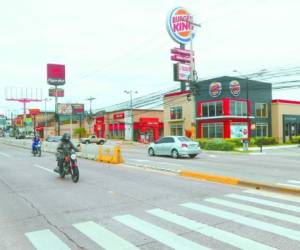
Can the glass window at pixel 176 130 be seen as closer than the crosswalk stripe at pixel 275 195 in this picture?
No

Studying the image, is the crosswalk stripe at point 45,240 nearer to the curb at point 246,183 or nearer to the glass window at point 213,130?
the curb at point 246,183

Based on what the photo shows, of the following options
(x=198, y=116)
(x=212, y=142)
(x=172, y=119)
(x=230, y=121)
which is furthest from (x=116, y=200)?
(x=172, y=119)

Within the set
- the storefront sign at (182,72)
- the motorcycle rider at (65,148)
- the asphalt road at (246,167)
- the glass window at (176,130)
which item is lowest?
the asphalt road at (246,167)

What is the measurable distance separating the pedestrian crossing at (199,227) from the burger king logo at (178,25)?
3907 centimetres

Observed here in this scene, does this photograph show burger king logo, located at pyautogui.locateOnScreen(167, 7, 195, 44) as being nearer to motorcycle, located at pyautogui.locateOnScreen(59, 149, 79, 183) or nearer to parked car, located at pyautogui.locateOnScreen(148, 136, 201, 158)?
parked car, located at pyautogui.locateOnScreen(148, 136, 201, 158)

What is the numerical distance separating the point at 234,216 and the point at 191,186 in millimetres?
3847

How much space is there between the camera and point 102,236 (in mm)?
5746

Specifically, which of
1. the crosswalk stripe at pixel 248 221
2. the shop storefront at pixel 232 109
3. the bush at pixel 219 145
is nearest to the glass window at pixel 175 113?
the shop storefront at pixel 232 109

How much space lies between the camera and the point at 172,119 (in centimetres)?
5516

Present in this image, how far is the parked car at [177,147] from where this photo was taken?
2309 cm

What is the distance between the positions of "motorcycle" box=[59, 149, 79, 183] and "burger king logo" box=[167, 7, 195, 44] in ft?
115

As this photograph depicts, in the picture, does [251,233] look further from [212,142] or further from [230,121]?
[230,121]

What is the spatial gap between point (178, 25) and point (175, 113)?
15190mm

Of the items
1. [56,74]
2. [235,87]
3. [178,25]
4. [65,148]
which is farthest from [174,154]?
[56,74]
